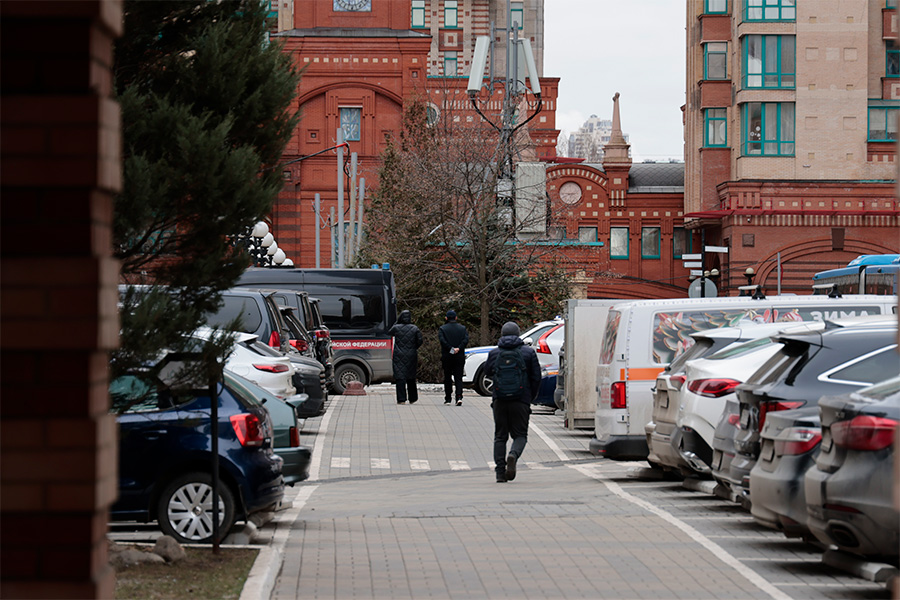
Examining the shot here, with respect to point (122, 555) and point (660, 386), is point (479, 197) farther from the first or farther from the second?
point (122, 555)

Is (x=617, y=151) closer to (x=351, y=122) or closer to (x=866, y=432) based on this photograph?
(x=351, y=122)

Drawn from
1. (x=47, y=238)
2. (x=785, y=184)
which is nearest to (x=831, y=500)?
(x=47, y=238)

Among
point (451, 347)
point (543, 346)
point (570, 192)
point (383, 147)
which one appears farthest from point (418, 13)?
point (543, 346)

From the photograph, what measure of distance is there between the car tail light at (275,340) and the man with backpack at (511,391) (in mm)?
5205

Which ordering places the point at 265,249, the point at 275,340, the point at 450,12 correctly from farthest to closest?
the point at 450,12, the point at 265,249, the point at 275,340

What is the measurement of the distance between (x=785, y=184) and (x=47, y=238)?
182 ft

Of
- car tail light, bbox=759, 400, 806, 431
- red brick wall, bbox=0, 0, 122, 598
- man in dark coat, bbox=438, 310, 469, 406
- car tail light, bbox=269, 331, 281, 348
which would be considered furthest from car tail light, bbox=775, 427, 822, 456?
man in dark coat, bbox=438, 310, 469, 406

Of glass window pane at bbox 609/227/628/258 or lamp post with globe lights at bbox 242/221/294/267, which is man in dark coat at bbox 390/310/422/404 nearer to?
lamp post with globe lights at bbox 242/221/294/267

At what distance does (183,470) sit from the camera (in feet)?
33.2

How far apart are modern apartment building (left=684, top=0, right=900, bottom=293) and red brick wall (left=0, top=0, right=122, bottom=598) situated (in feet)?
176

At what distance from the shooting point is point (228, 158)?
8492 millimetres

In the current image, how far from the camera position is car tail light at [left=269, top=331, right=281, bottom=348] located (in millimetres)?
19312

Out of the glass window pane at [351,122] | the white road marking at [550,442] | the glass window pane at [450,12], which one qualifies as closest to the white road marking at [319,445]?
the white road marking at [550,442]

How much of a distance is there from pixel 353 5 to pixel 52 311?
58293mm
